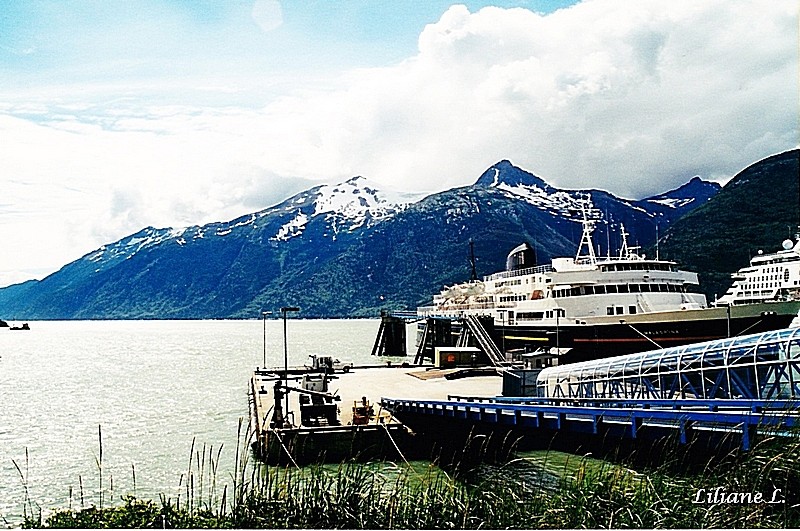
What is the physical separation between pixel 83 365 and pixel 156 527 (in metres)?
57.5

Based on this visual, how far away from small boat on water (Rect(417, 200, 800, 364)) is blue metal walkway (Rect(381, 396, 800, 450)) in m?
14.4

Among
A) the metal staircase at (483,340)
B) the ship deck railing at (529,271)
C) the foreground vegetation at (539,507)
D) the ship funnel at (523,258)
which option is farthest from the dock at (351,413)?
the ship funnel at (523,258)

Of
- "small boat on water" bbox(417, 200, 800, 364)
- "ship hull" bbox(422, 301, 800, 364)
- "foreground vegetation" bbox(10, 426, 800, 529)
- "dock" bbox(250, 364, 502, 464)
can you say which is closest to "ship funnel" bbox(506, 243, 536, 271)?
"small boat on water" bbox(417, 200, 800, 364)

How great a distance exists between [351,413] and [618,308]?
20207 mm

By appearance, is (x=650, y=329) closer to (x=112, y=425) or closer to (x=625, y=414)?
(x=625, y=414)

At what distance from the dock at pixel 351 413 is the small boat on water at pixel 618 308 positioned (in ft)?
19.7

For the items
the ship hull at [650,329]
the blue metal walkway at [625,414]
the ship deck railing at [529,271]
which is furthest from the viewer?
the ship deck railing at [529,271]

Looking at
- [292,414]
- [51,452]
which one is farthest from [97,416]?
[292,414]

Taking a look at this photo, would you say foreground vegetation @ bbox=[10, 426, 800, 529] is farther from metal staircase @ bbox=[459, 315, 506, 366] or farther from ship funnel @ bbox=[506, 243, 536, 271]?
ship funnel @ bbox=[506, 243, 536, 271]

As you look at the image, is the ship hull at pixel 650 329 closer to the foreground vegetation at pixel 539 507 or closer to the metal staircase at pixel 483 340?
the metal staircase at pixel 483 340

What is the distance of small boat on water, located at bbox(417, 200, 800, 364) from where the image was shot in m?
31.3

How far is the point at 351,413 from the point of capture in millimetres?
20172

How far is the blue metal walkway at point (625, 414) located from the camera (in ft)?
32.7

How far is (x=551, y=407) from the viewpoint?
1433 cm
